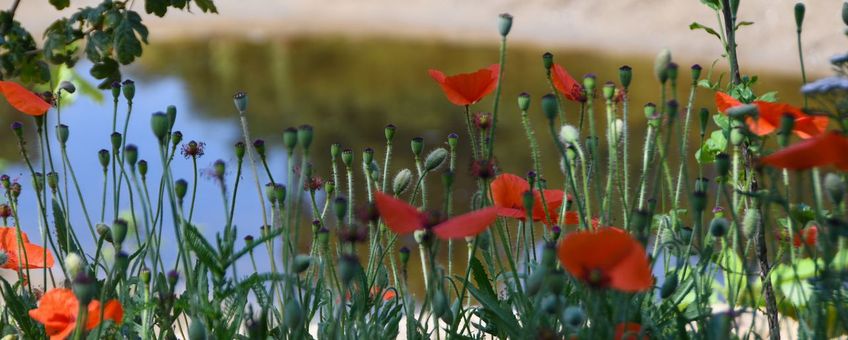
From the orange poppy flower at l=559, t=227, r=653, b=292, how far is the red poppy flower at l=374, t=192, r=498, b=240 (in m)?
0.06

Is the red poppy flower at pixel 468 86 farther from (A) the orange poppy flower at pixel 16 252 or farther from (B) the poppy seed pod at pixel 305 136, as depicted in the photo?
(A) the orange poppy flower at pixel 16 252

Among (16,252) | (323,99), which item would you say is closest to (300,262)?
(16,252)

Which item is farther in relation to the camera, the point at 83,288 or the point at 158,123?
the point at 158,123

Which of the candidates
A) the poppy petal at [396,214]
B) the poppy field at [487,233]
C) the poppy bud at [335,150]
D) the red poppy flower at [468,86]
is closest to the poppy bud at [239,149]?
the poppy field at [487,233]

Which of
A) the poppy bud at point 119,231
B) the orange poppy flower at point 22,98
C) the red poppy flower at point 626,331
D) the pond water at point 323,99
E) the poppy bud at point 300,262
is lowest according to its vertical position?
the red poppy flower at point 626,331

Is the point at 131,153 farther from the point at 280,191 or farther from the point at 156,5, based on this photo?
the point at 156,5

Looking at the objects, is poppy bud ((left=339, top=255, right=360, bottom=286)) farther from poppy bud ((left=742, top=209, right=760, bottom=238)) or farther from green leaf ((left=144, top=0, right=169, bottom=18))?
green leaf ((left=144, top=0, right=169, bottom=18))

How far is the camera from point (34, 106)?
1.19m

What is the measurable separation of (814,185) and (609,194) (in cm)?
18

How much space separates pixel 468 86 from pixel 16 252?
A: 59 centimetres

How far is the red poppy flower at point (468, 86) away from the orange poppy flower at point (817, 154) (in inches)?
17.7

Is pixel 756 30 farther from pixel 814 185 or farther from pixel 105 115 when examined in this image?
pixel 814 185

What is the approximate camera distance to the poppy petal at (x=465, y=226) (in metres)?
0.79

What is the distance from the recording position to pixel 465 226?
2.64 ft
